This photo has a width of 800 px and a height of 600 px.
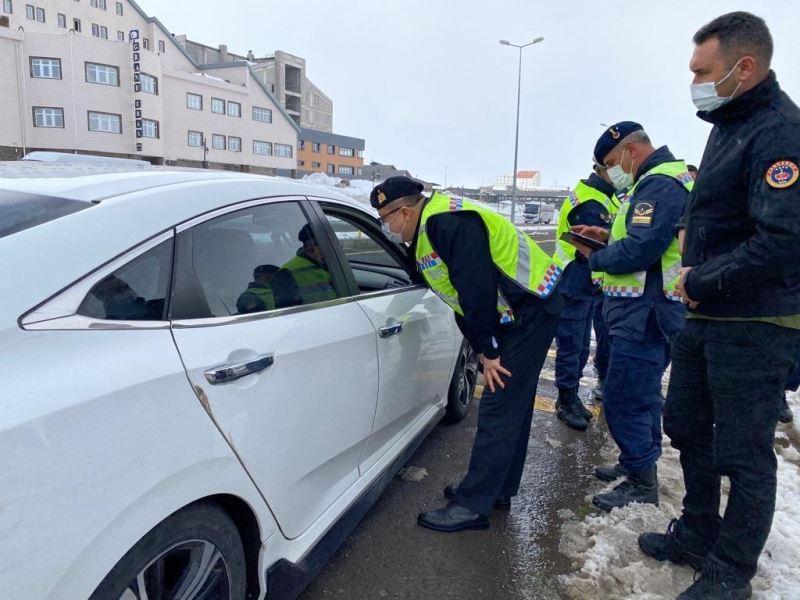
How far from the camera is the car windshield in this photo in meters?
1.35

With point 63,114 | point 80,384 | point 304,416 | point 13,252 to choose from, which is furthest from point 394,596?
point 63,114

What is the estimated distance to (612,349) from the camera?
2922 millimetres

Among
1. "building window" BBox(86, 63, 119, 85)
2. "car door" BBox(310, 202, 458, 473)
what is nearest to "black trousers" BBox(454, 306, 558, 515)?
"car door" BBox(310, 202, 458, 473)

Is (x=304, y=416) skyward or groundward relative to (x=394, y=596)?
skyward

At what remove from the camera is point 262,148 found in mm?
48281

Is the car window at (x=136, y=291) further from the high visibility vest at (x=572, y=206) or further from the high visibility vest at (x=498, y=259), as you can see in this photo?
the high visibility vest at (x=572, y=206)

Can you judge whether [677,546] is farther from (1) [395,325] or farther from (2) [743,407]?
(1) [395,325]

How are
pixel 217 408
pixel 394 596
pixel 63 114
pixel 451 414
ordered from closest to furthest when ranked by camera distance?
1. pixel 217 408
2. pixel 394 596
3. pixel 451 414
4. pixel 63 114

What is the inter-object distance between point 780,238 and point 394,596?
1952 mm

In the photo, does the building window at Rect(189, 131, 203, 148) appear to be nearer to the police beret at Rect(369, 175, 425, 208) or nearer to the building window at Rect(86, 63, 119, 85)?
the building window at Rect(86, 63, 119, 85)

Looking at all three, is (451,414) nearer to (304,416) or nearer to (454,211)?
(454,211)

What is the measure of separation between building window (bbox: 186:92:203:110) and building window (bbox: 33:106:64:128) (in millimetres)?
9415

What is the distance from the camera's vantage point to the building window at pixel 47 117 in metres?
35.0

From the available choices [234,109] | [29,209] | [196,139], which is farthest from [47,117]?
[29,209]
